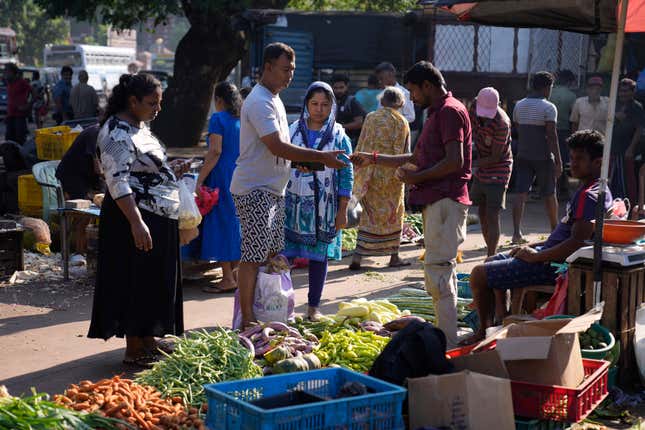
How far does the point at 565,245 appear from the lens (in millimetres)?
6039

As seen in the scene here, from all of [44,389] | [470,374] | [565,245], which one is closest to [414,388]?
[470,374]

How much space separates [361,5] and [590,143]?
21594mm

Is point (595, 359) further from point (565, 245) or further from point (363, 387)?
point (363, 387)

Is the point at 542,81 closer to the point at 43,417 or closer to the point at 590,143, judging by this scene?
the point at 590,143

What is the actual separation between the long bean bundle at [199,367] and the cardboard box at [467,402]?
1244 millimetres

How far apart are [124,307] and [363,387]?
2.21 m

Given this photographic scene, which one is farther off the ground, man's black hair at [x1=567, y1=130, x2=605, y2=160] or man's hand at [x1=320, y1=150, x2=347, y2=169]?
man's black hair at [x1=567, y1=130, x2=605, y2=160]

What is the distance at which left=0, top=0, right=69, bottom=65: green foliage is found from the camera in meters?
60.6

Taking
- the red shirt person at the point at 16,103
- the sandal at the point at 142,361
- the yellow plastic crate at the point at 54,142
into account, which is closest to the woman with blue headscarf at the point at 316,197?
the sandal at the point at 142,361

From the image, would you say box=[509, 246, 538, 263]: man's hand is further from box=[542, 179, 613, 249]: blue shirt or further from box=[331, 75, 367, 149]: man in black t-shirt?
box=[331, 75, 367, 149]: man in black t-shirt

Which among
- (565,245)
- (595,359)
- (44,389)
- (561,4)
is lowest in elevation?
(44,389)

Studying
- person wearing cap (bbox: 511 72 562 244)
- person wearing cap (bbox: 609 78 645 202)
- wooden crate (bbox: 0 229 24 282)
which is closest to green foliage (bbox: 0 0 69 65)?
person wearing cap (bbox: 609 78 645 202)

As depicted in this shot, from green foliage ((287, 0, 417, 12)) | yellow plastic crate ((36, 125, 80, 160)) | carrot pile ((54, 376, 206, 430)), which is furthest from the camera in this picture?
green foliage ((287, 0, 417, 12))

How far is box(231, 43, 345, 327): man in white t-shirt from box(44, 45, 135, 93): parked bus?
123 feet
